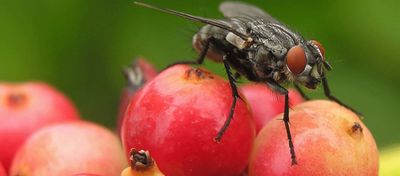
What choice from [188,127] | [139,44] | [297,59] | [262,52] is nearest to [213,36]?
[262,52]

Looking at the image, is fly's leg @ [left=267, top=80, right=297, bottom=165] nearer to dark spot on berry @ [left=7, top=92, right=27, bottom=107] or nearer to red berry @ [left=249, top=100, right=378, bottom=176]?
red berry @ [left=249, top=100, right=378, bottom=176]

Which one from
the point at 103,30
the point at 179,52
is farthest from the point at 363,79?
the point at 103,30

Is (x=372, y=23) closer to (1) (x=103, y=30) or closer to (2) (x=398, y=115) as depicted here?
(2) (x=398, y=115)

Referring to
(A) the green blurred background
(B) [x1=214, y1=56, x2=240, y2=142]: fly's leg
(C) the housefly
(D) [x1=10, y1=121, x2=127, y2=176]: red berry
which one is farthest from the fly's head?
(A) the green blurred background

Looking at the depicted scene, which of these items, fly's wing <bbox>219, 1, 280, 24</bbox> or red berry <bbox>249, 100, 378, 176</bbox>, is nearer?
red berry <bbox>249, 100, 378, 176</bbox>

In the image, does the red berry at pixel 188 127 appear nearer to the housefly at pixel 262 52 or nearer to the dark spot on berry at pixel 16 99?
the housefly at pixel 262 52

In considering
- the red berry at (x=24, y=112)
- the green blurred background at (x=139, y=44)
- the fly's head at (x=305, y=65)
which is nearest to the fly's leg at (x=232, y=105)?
the fly's head at (x=305, y=65)
